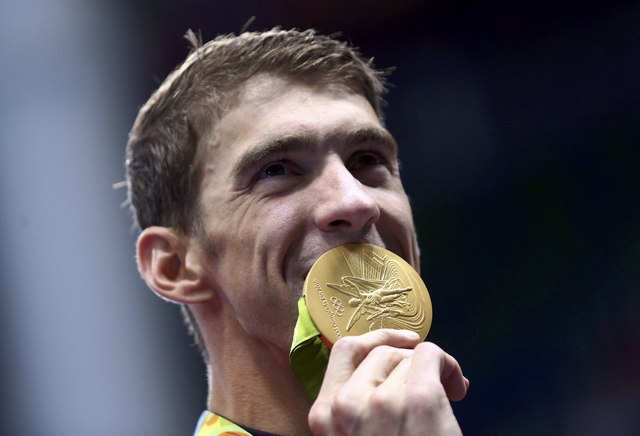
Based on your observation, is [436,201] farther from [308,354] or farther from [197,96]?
[308,354]

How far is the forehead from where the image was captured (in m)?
2.94

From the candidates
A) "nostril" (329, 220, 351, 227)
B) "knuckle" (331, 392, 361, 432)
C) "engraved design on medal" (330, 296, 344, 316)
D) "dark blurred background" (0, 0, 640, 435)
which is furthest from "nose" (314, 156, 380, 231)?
"dark blurred background" (0, 0, 640, 435)

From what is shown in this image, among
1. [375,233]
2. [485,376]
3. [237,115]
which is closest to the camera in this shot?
[375,233]

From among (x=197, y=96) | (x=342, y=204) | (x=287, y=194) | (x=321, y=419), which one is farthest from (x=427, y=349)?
(x=197, y=96)

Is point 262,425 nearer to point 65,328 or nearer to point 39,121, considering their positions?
point 65,328

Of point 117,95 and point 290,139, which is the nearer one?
point 290,139

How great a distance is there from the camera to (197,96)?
3188 millimetres

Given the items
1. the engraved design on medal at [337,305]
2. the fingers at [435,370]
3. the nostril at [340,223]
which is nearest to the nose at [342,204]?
the nostril at [340,223]

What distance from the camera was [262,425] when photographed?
115 inches

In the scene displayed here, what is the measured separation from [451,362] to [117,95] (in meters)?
3.16

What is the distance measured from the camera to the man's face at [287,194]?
2.79 m

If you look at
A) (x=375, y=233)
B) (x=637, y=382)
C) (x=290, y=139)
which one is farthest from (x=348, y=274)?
(x=637, y=382)

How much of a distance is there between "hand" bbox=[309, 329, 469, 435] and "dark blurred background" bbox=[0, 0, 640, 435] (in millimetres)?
2506

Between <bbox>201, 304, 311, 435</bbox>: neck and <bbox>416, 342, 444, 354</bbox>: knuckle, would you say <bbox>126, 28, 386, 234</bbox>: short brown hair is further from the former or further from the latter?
<bbox>416, 342, 444, 354</bbox>: knuckle
